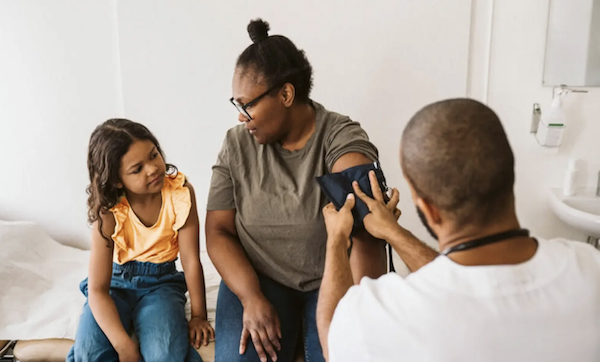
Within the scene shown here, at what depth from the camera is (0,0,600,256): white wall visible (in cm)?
210

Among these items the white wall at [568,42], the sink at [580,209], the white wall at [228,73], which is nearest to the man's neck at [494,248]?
the sink at [580,209]

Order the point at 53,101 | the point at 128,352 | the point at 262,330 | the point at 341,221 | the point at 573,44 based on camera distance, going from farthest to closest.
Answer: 1. the point at 53,101
2. the point at 573,44
3. the point at 128,352
4. the point at 262,330
5. the point at 341,221

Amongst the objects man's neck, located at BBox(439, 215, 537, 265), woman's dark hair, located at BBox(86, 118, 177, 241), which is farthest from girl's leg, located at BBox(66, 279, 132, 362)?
man's neck, located at BBox(439, 215, 537, 265)

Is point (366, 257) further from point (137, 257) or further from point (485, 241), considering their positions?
point (137, 257)

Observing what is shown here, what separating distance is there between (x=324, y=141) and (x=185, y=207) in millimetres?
524

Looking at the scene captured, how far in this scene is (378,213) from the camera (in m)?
1.23

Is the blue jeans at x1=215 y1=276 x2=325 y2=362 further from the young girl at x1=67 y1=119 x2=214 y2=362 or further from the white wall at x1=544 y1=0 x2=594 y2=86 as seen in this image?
the white wall at x1=544 y1=0 x2=594 y2=86

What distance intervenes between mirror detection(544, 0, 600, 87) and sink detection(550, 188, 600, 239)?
1.50 feet

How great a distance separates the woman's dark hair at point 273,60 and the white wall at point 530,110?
3.41 feet

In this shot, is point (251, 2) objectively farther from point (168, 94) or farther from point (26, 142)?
point (26, 142)

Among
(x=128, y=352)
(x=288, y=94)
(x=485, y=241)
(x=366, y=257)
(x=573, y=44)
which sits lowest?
(x=128, y=352)

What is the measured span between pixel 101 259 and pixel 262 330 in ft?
1.93

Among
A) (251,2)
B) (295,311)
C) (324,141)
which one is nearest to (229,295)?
(295,311)

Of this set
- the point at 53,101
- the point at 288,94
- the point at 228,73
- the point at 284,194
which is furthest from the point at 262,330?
the point at 53,101
